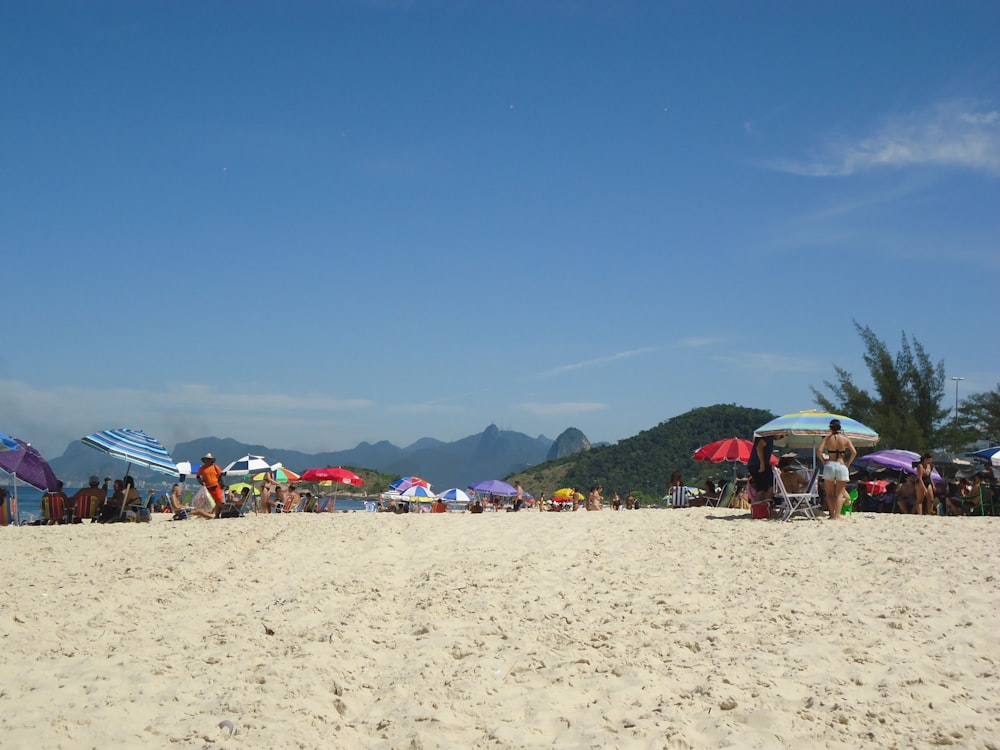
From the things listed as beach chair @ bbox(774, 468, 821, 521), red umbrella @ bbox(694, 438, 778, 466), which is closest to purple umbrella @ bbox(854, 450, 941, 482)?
red umbrella @ bbox(694, 438, 778, 466)

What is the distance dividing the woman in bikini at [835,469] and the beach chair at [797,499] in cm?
23

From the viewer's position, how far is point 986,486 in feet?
49.6

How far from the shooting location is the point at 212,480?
1412 centimetres

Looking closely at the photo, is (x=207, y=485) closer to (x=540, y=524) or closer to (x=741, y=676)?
(x=540, y=524)

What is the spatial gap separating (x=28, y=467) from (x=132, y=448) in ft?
Result: 6.81

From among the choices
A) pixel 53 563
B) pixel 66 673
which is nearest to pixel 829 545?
pixel 66 673

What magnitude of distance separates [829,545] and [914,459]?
969cm

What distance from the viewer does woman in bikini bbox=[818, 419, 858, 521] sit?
36.7 ft

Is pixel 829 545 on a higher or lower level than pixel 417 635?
higher

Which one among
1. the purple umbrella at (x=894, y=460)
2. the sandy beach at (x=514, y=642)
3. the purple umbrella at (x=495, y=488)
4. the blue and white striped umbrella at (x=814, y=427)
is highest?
the blue and white striped umbrella at (x=814, y=427)

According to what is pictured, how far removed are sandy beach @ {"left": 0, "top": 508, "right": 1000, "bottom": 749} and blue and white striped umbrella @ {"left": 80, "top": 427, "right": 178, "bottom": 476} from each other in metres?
5.48

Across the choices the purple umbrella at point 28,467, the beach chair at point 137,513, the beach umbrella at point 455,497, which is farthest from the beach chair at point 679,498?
the purple umbrella at point 28,467

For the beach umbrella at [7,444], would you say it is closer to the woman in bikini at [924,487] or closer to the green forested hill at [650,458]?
the woman in bikini at [924,487]

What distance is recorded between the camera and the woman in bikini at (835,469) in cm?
1118
